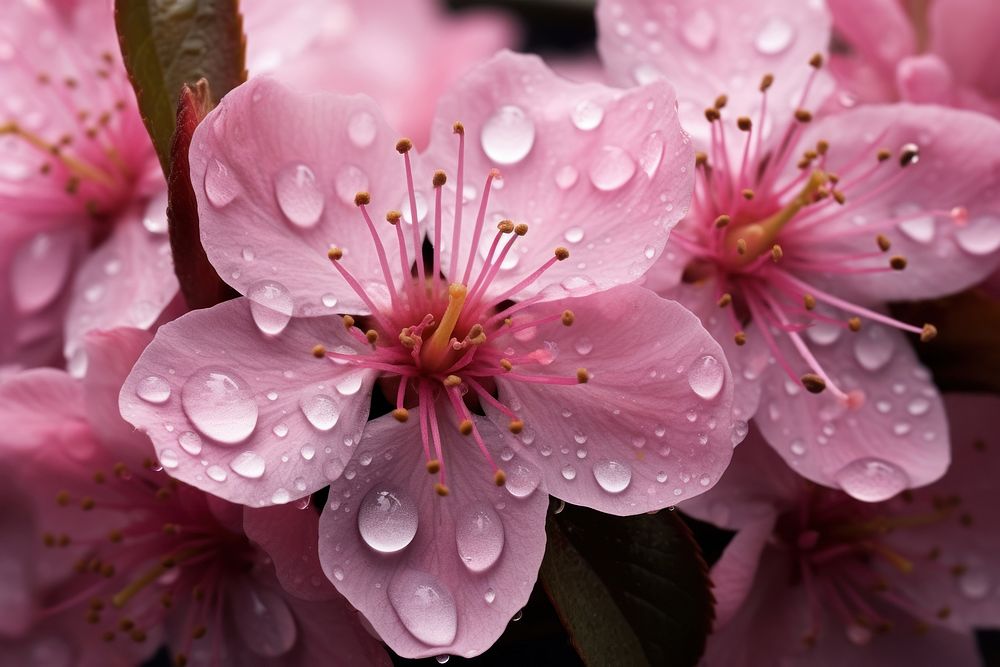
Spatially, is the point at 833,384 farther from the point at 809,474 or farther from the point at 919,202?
the point at 919,202

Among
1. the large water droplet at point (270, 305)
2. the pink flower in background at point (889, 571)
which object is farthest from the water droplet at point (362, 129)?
the pink flower in background at point (889, 571)

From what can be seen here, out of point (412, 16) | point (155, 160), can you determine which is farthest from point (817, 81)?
point (412, 16)

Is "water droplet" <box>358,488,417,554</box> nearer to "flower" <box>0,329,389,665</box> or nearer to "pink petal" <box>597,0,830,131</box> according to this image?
"flower" <box>0,329,389,665</box>

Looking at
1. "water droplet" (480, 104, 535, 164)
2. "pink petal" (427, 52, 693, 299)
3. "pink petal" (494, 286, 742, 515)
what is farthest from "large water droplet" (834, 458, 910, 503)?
"water droplet" (480, 104, 535, 164)

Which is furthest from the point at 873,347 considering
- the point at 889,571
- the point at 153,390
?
the point at 153,390

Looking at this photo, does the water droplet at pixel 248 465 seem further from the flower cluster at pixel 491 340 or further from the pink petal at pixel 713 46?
the pink petal at pixel 713 46

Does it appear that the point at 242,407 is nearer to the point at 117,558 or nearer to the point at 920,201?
the point at 117,558
